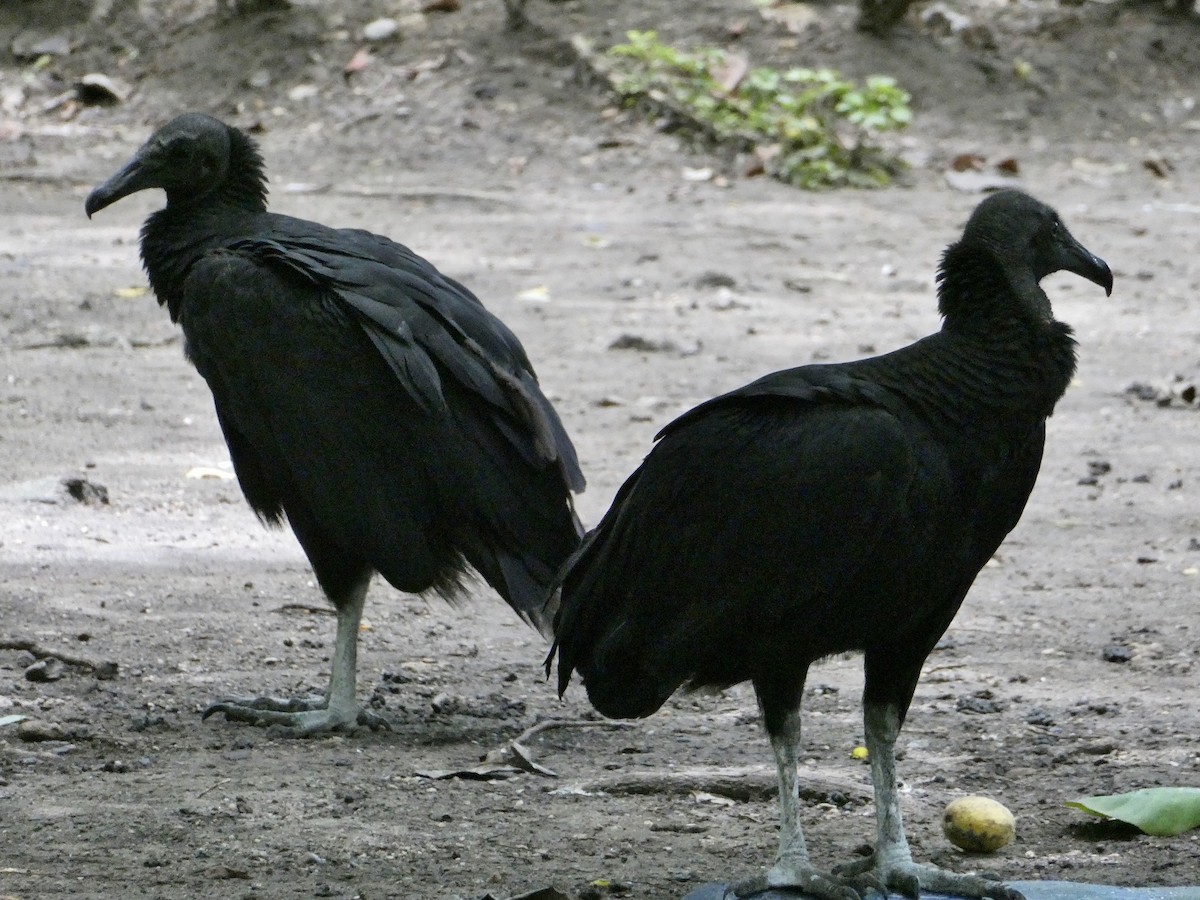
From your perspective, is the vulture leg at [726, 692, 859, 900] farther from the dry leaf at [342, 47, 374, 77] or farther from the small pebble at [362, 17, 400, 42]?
the small pebble at [362, 17, 400, 42]

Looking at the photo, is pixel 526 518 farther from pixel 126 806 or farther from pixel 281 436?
pixel 126 806

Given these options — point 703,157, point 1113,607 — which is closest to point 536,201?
point 703,157

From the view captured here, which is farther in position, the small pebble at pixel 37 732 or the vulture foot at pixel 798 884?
the small pebble at pixel 37 732

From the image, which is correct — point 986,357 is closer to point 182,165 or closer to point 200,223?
point 200,223

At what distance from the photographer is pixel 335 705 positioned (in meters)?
4.20

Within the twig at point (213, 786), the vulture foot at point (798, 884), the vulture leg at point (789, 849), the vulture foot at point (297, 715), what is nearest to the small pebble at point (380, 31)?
the vulture foot at point (297, 715)

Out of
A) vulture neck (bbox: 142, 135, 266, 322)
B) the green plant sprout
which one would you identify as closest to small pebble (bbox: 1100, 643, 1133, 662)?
vulture neck (bbox: 142, 135, 266, 322)

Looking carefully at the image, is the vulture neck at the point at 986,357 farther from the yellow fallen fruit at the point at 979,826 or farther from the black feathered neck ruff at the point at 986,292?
the yellow fallen fruit at the point at 979,826

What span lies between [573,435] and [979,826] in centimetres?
347

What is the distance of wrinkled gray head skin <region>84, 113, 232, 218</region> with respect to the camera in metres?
4.58

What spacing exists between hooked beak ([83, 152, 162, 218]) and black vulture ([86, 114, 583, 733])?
549mm

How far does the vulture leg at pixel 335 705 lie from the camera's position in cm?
416

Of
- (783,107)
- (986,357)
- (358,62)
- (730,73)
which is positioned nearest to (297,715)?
(986,357)

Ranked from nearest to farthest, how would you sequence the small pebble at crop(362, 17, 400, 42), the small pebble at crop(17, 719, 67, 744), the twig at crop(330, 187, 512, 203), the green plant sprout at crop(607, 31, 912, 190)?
the small pebble at crop(17, 719, 67, 744), the twig at crop(330, 187, 512, 203), the green plant sprout at crop(607, 31, 912, 190), the small pebble at crop(362, 17, 400, 42)
